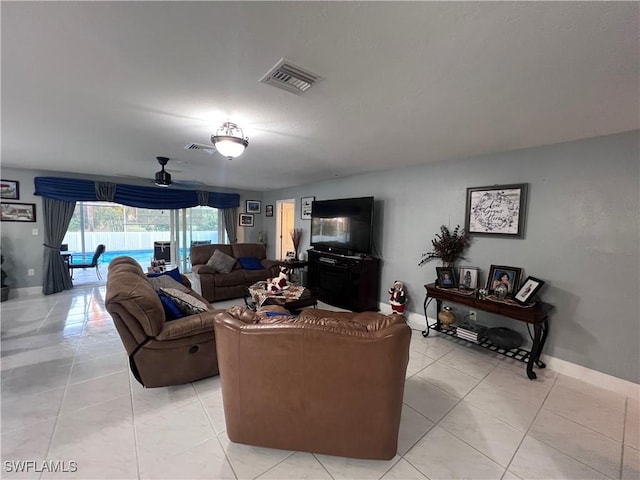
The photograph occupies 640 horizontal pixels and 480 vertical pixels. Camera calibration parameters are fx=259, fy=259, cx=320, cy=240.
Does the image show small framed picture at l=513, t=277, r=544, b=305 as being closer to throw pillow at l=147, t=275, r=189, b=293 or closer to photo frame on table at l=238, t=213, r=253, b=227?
throw pillow at l=147, t=275, r=189, b=293

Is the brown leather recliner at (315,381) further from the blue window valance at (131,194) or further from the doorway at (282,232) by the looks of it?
the blue window valance at (131,194)

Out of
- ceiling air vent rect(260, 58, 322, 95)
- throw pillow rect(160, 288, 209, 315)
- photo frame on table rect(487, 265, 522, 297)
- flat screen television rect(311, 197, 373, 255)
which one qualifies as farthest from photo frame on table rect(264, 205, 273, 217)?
ceiling air vent rect(260, 58, 322, 95)

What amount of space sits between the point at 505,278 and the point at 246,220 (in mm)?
6100

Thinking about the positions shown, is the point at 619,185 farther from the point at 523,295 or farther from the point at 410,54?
the point at 410,54

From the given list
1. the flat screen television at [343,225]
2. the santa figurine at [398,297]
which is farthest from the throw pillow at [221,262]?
the santa figurine at [398,297]

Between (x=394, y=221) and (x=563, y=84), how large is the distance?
260cm

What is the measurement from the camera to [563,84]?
1574mm

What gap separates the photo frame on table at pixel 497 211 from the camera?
2.82 metres

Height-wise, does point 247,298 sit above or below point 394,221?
below

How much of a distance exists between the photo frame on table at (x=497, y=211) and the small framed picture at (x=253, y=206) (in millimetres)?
5539

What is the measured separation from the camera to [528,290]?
2619mm

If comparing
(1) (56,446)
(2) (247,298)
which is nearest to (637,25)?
(1) (56,446)

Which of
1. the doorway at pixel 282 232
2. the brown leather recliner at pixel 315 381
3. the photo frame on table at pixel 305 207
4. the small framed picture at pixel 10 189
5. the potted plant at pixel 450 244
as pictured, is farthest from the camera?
the doorway at pixel 282 232

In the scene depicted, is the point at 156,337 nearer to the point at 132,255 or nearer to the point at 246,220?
the point at 246,220
